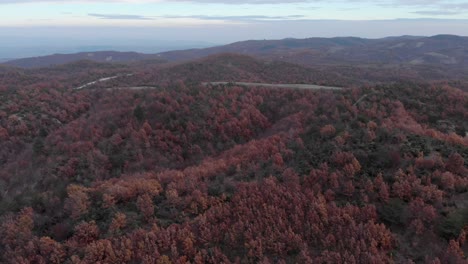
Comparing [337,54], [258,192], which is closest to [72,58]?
[337,54]

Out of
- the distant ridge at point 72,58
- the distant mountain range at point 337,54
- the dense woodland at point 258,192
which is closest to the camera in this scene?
the dense woodland at point 258,192

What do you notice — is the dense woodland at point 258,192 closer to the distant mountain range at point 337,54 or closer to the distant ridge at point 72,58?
the distant mountain range at point 337,54

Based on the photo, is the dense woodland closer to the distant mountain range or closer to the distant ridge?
the distant mountain range

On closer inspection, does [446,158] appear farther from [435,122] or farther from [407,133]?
[435,122]

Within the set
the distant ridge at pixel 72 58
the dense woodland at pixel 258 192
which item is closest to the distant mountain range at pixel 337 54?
the distant ridge at pixel 72 58

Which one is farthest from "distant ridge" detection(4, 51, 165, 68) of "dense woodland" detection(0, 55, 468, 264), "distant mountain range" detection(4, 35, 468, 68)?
"dense woodland" detection(0, 55, 468, 264)

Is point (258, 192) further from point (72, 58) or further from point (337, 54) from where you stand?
point (337, 54)
